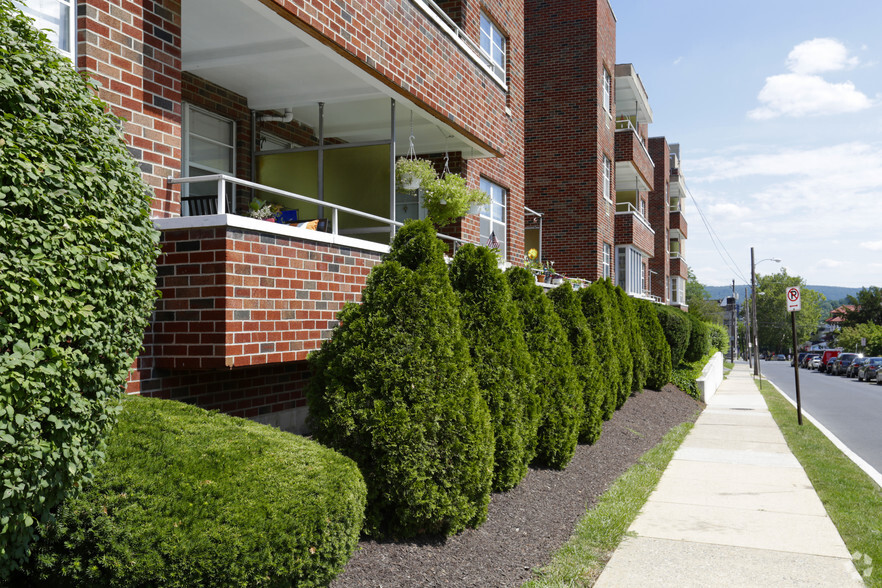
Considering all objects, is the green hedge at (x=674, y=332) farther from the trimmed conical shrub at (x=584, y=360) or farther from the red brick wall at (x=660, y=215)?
the red brick wall at (x=660, y=215)

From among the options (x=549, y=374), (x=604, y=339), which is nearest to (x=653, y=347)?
(x=604, y=339)

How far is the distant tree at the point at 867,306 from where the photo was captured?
8738cm

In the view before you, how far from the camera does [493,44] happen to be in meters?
13.7

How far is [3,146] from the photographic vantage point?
9.71 feet

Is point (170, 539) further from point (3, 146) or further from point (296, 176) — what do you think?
point (296, 176)

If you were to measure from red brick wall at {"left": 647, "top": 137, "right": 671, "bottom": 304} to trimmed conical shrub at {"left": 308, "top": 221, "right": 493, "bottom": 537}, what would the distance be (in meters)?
34.7

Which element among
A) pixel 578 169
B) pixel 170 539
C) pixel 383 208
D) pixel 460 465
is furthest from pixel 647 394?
pixel 170 539

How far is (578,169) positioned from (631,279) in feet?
18.9

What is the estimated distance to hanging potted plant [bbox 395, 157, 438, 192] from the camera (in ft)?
33.4

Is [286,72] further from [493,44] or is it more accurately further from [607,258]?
[607,258]

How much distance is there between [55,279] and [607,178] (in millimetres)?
20635

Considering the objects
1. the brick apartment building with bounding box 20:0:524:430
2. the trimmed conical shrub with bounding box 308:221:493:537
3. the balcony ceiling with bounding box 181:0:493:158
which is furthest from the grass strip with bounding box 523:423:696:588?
the balcony ceiling with bounding box 181:0:493:158

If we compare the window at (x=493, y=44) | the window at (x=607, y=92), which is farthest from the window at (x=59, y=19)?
the window at (x=607, y=92)

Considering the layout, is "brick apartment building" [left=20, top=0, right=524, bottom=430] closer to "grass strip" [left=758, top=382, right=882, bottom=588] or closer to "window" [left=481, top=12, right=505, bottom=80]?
"window" [left=481, top=12, right=505, bottom=80]
